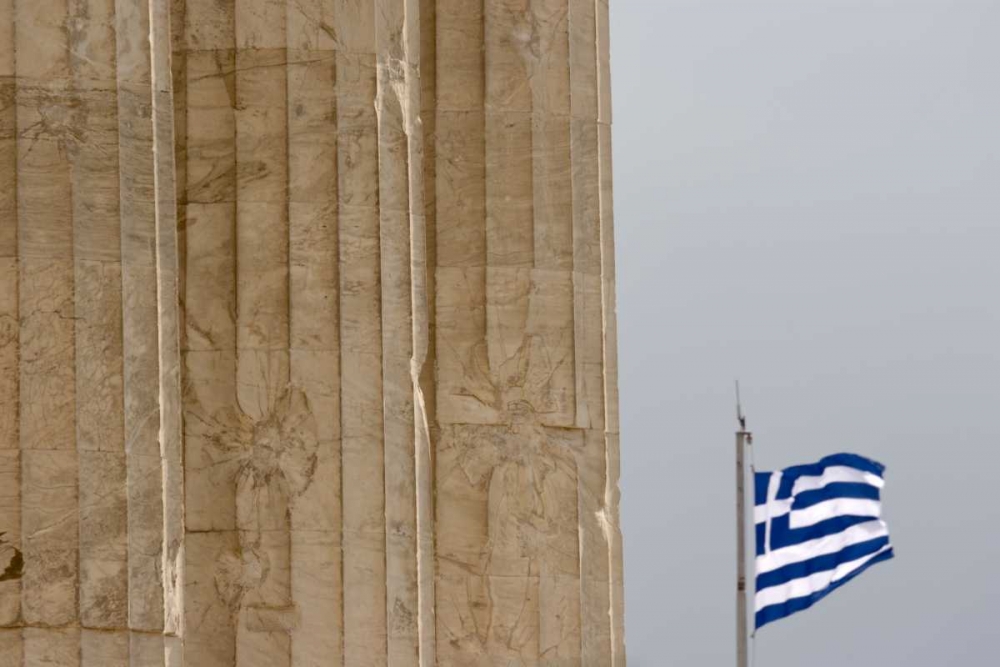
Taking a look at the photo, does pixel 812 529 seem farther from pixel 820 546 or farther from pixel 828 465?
pixel 828 465

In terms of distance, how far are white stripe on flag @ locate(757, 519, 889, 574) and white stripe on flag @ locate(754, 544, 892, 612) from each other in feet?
0.64

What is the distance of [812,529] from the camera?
1084 inches

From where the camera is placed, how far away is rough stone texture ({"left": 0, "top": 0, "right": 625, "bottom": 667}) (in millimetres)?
19297

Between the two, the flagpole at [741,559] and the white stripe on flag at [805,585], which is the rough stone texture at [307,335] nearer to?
the flagpole at [741,559]

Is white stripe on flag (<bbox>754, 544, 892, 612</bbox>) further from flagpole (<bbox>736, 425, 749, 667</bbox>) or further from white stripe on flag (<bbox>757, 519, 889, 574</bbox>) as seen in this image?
flagpole (<bbox>736, 425, 749, 667</bbox>)

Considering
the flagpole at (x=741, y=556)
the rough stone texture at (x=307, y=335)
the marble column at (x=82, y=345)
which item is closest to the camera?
the marble column at (x=82, y=345)

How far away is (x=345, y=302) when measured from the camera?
2320cm

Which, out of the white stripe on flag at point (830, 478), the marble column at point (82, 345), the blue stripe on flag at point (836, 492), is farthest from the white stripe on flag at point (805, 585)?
the marble column at point (82, 345)

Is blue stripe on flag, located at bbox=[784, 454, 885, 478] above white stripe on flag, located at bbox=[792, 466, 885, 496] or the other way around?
above

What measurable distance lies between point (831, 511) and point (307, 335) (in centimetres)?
705

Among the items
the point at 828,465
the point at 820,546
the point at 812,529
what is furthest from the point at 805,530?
the point at 828,465

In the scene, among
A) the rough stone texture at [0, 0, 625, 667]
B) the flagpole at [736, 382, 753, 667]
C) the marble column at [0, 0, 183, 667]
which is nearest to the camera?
the marble column at [0, 0, 183, 667]

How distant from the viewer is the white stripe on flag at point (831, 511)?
27.4 meters

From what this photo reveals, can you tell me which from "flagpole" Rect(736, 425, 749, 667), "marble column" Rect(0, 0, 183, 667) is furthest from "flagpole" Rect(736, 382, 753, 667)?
"marble column" Rect(0, 0, 183, 667)
